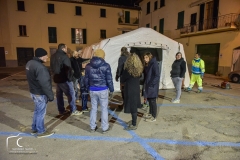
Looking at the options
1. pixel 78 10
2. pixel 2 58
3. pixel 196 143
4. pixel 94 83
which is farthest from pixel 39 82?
pixel 78 10

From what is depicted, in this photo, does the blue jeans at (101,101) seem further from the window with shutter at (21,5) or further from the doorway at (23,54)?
the window with shutter at (21,5)

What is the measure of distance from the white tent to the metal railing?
775 cm

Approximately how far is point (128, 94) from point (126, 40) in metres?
4.22

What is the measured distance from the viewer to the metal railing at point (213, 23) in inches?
495

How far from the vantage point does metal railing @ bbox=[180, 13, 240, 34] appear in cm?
1256

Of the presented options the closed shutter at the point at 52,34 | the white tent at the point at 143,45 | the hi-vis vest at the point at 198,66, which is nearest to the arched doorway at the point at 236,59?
the white tent at the point at 143,45

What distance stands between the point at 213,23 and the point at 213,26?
10.2 inches

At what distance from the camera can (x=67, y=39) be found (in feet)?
78.3

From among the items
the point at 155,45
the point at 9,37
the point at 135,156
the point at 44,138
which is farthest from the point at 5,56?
the point at 135,156

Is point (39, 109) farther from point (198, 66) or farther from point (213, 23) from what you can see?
point (213, 23)

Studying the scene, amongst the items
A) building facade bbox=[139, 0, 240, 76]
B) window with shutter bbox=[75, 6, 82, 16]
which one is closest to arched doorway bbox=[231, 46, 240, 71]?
building facade bbox=[139, 0, 240, 76]

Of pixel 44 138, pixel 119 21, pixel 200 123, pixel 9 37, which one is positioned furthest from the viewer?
pixel 119 21

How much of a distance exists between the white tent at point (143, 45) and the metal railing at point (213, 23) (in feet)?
25.4

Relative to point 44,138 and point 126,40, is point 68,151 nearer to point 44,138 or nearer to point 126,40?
point 44,138
